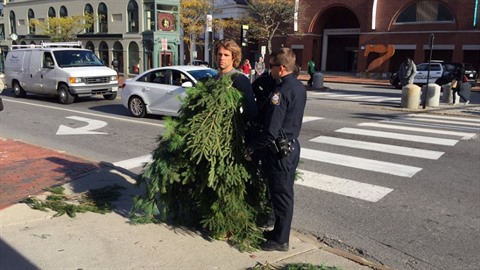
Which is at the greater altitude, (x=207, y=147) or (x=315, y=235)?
(x=207, y=147)

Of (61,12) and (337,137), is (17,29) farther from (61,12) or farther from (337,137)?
(337,137)

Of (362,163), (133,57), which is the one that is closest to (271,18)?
(133,57)

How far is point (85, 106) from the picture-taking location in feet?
49.0

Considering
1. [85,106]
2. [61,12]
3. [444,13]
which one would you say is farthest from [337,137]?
[61,12]

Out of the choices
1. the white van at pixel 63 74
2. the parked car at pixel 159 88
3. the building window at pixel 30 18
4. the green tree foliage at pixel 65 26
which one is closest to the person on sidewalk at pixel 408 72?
the parked car at pixel 159 88

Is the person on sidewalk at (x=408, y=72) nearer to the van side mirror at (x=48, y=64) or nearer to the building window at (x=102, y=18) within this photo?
the van side mirror at (x=48, y=64)

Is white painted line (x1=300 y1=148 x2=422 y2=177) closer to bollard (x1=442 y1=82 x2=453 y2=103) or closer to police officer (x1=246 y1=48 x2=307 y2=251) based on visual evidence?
police officer (x1=246 y1=48 x2=307 y2=251)

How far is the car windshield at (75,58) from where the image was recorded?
15789 mm

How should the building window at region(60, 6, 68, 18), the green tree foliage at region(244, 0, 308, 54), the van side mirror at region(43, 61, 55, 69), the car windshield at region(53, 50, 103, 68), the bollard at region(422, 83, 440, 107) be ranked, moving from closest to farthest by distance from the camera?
the van side mirror at region(43, 61, 55, 69) → the car windshield at region(53, 50, 103, 68) → the bollard at region(422, 83, 440, 107) → the green tree foliage at region(244, 0, 308, 54) → the building window at region(60, 6, 68, 18)

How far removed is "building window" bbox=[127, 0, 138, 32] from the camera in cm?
4256

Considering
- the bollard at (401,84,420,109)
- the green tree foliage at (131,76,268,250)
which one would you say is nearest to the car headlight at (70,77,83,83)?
the bollard at (401,84,420,109)

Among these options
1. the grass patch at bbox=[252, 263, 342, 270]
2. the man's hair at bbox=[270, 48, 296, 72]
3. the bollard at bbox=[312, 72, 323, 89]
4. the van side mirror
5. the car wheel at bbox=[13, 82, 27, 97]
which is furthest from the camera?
the bollard at bbox=[312, 72, 323, 89]

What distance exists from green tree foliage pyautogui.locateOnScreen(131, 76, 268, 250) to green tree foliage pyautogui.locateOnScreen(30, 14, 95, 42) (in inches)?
1703

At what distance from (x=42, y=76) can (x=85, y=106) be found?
2.59 metres
